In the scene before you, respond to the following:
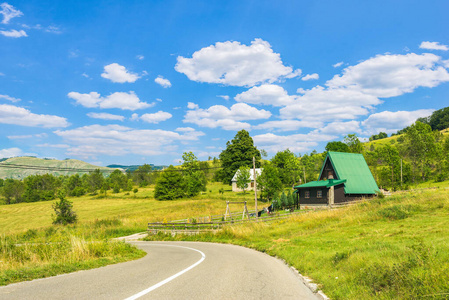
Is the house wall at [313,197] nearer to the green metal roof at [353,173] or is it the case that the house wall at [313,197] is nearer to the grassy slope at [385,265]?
the green metal roof at [353,173]

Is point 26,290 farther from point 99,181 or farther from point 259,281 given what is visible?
point 99,181

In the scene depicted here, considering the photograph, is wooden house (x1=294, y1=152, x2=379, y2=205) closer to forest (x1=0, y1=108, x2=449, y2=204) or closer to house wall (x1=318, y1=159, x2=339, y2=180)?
house wall (x1=318, y1=159, x2=339, y2=180)

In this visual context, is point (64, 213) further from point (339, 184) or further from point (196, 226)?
point (339, 184)

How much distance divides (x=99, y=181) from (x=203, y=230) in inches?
4386

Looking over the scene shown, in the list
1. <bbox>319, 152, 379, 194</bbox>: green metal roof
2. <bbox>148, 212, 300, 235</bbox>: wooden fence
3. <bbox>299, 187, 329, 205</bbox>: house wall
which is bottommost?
<bbox>148, 212, 300, 235</bbox>: wooden fence

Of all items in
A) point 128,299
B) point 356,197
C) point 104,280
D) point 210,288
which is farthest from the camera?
point 356,197

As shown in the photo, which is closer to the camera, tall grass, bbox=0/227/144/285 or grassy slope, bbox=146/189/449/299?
grassy slope, bbox=146/189/449/299

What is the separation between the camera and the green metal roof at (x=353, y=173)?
148 feet

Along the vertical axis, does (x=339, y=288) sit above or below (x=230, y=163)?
below

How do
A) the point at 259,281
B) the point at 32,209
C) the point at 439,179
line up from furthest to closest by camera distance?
the point at 32,209
the point at 439,179
the point at 259,281

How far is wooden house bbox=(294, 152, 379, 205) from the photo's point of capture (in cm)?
4381

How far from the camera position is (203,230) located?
2892 cm

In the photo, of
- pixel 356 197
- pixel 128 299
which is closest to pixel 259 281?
pixel 128 299

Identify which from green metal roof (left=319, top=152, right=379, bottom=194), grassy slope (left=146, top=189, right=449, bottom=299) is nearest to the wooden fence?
grassy slope (left=146, top=189, right=449, bottom=299)
